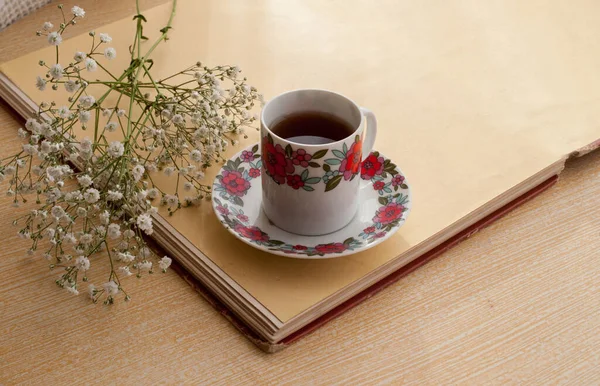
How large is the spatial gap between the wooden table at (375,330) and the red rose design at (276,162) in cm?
16

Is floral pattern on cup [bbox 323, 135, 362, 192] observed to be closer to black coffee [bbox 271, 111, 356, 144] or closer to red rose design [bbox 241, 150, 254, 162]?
black coffee [bbox 271, 111, 356, 144]

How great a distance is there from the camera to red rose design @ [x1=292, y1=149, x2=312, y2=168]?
0.74 metres

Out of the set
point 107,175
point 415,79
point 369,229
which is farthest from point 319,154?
point 415,79

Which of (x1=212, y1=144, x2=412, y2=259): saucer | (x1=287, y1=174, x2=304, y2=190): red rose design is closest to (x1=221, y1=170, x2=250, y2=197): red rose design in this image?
(x1=212, y1=144, x2=412, y2=259): saucer

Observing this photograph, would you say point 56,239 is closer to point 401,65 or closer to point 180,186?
point 180,186

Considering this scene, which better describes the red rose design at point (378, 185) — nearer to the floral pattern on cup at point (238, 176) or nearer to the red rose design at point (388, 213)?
the red rose design at point (388, 213)

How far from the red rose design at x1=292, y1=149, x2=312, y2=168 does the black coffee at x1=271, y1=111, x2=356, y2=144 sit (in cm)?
6

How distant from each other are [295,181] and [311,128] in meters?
0.08

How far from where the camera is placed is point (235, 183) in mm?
864

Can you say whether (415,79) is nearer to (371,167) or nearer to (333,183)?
(371,167)

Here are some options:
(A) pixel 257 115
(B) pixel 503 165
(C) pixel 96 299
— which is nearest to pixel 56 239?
(C) pixel 96 299

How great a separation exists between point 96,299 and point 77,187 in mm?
205

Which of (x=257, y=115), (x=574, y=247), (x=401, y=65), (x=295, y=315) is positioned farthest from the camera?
(x=401, y=65)

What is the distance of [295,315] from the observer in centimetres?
73
